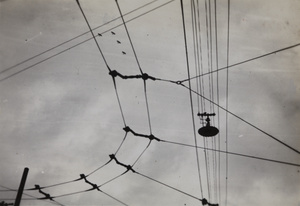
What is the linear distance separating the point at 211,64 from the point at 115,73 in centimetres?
310

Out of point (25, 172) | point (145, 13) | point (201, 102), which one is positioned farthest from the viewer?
point (25, 172)

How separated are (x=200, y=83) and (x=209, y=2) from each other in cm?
315

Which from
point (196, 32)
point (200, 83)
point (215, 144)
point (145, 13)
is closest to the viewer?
point (196, 32)

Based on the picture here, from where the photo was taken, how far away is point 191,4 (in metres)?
6.38

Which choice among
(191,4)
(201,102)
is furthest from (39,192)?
(191,4)

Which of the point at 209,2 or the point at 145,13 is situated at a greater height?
the point at 145,13

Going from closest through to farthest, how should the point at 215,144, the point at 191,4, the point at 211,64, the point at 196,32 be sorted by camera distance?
the point at 191,4 → the point at 196,32 → the point at 211,64 → the point at 215,144

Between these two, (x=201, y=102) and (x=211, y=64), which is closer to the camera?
(x=211, y=64)

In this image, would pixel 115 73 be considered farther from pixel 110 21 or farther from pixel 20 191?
pixel 20 191

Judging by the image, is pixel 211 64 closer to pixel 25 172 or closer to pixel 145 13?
pixel 145 13

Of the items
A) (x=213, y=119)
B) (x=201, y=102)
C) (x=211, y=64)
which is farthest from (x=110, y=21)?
(x=213, y=119)

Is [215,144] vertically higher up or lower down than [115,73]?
higher up

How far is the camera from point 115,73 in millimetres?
7551

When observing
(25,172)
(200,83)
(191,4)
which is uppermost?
(200,83)
